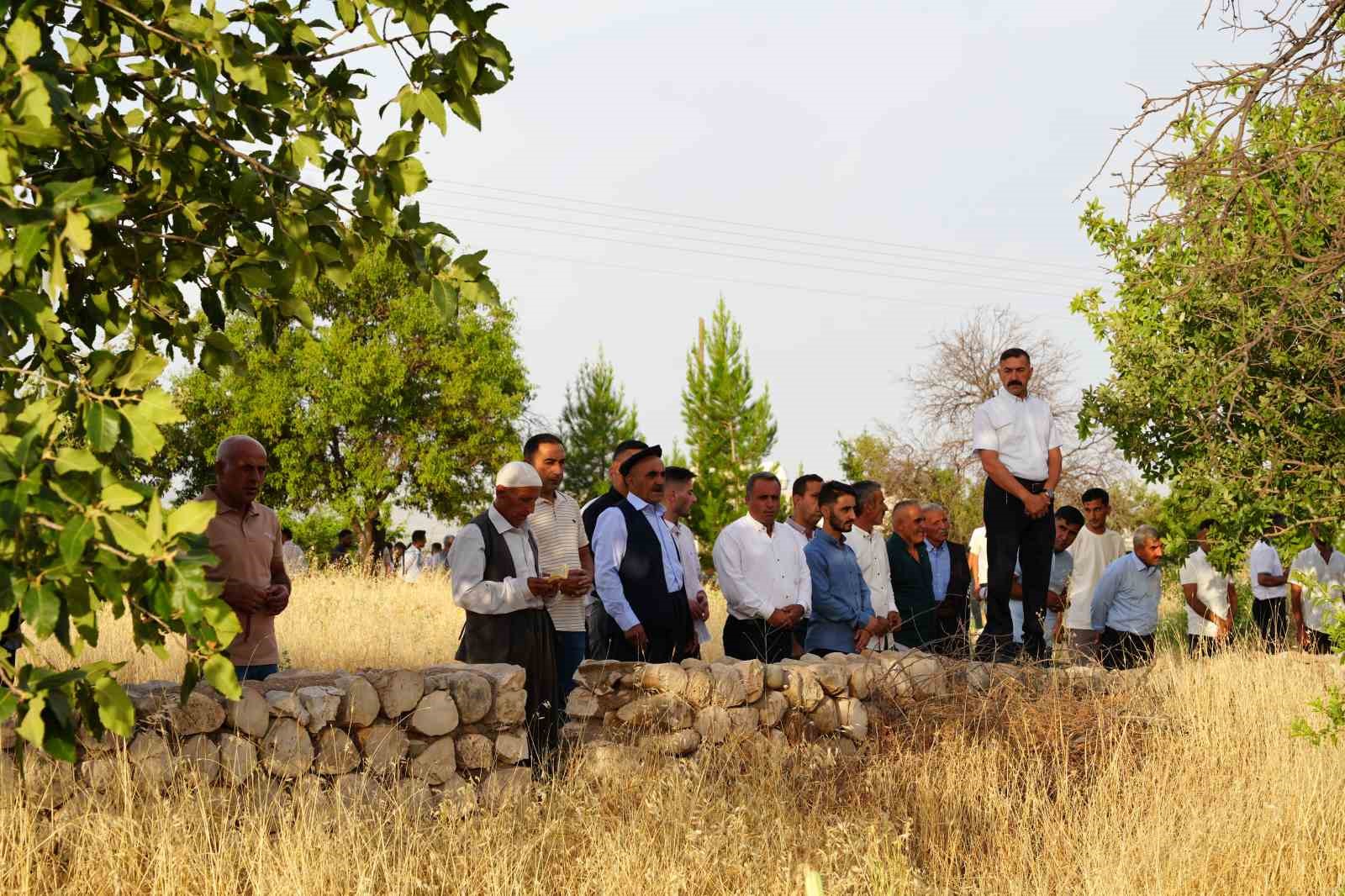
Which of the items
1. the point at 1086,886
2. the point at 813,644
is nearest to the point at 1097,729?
the point at 813,644

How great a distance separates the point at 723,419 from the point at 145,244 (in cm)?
4426

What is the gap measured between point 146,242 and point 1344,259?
540 cm

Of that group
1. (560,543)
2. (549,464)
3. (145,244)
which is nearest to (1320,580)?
(560,543)

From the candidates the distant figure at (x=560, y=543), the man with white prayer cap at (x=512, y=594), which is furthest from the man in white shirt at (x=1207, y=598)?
the man with white prayer cap at (x=512, y=594)

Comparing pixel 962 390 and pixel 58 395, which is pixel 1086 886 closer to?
pixel 58 395

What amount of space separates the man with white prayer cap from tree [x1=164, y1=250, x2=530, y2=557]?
31850 millimetres

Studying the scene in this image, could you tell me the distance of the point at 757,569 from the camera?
361 inches

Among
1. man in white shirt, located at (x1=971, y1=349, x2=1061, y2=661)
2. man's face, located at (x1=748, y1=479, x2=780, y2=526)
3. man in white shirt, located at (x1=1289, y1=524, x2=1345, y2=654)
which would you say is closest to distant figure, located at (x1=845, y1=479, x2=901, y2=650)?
man's face, located at (x1=748, y1=479, x2=780, y2=526)

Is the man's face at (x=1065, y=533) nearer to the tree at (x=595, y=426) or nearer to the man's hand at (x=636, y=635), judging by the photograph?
the man's hand at (x=636, y=635)

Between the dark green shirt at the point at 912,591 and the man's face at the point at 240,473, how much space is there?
5.17 m

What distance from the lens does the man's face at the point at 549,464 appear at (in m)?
8.35

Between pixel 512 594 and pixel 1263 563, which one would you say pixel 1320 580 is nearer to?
pixel 1263 563

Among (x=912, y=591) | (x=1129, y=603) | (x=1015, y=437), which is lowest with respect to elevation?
(x=1129, y=603)

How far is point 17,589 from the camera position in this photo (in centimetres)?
272
